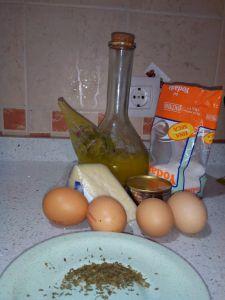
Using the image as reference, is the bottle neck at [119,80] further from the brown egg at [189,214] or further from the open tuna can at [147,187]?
the brown egg at [189,214]

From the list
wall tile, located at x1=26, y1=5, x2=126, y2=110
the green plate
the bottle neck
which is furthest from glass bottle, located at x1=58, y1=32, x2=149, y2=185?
the green plate

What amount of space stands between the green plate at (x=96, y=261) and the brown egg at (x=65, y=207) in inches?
2.0

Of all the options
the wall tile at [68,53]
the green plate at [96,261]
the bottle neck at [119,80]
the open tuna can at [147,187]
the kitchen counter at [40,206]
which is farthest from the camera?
the wall tile at [68,53]

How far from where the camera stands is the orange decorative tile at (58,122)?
37.8 inches

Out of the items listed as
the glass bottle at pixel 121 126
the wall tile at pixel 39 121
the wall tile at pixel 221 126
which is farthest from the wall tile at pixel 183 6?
the wall tile at pixel 39 121

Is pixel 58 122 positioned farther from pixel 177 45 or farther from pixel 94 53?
pixel 177 45

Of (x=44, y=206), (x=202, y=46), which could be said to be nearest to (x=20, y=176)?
(x=44, y=206)

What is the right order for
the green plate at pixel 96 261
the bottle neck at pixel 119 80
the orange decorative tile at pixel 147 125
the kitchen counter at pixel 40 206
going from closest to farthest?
the green plate at pixel 96 261 < the kitchen counter at pixel 40 206 < the bottle neck at pixel 119 80 < the orange decorative tile at pixel 147 125

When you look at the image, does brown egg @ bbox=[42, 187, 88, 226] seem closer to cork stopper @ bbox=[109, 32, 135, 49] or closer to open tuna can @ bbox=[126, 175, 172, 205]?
open tuna can @ bbox=[126, 175, 172, 205]

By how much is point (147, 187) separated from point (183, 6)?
52cm

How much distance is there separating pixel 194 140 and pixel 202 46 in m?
0.33

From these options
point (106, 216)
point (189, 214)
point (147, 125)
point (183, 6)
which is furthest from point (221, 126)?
point (106, 216)

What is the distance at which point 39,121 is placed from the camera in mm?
968

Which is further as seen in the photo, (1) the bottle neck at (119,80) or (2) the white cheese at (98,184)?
(1) the bottle neck at (119,80)
